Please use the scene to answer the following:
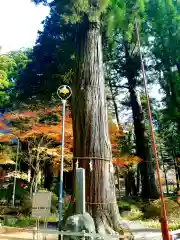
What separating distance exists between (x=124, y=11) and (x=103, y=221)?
489 centimetres

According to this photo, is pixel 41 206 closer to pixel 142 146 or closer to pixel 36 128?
pixel 36 128

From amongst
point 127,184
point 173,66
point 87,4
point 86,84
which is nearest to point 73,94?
point 86,84

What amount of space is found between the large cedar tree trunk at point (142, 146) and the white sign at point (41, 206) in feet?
30.4

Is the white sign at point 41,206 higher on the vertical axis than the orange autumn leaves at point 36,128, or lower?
lower

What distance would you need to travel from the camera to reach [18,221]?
8453 mm

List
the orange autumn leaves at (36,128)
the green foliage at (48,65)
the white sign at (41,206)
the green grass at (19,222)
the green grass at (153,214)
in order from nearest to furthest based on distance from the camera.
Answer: the white sign at (41,206) < the green grass at (153,214) < the green grass at (19,222) < the orange autumn leaves at (36,128) < the green foliage at (48,65)

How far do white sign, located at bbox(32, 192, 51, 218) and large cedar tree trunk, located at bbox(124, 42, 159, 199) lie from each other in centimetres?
925

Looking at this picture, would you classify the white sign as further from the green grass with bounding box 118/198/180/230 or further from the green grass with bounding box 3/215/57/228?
the green grass with bounding box 118/198/180/230

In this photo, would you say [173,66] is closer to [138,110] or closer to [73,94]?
[138,110]

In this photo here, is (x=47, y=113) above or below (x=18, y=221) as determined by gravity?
above

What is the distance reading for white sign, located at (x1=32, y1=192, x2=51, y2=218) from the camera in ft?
13.9

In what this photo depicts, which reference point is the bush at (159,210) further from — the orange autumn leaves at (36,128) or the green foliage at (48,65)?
the green foliage at (48,65)

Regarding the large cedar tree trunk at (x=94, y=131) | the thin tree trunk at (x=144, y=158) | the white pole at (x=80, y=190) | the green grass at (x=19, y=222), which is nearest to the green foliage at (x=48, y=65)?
the thin tree trunk at (x=144, y=158)

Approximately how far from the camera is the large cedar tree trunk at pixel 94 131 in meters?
4.33
